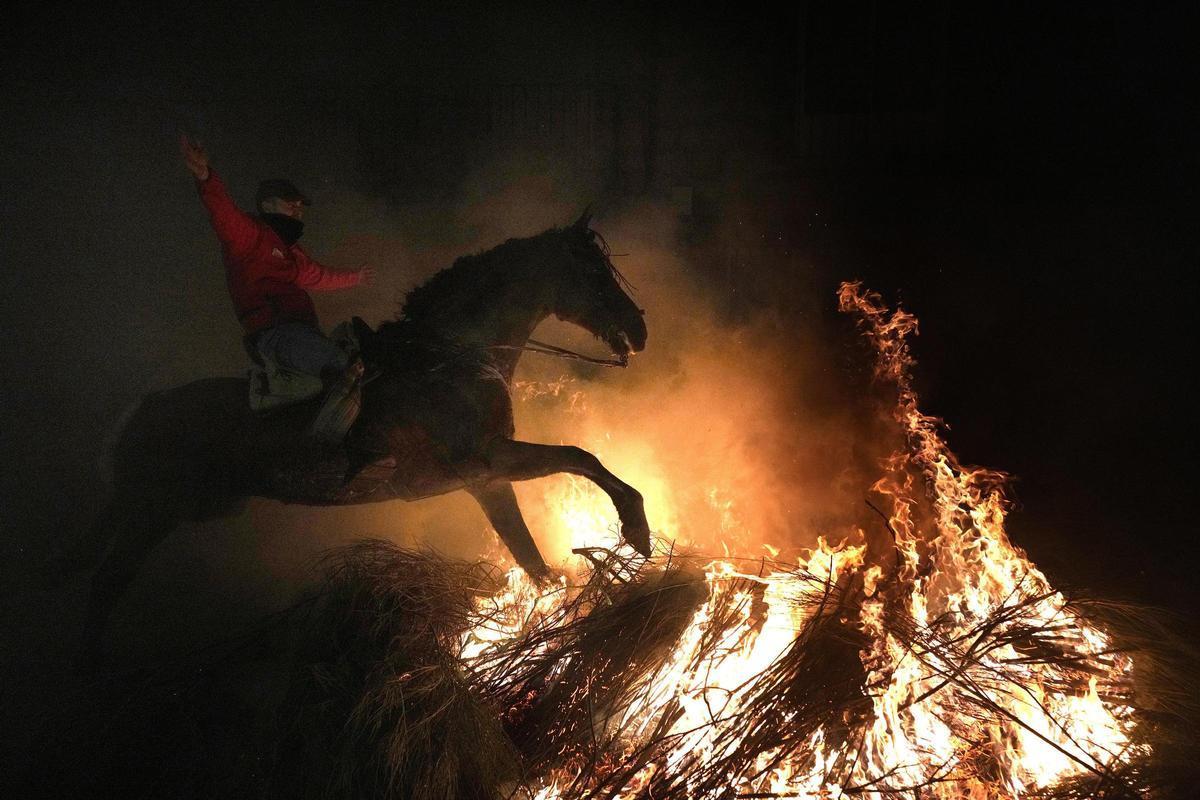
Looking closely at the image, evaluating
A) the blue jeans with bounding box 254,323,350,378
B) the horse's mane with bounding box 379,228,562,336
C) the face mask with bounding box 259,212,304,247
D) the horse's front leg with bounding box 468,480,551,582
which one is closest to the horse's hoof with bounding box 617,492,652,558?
the horse's front leg with bounding box 468,480,551,582

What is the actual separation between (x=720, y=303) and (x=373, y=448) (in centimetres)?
394

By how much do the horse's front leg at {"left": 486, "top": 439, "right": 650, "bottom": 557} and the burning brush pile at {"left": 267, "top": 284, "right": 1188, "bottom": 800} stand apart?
0.70 ft

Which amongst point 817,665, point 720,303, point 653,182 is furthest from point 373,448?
point 653,182

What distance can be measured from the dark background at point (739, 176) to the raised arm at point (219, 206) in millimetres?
2684

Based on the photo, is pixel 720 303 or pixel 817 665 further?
pixel 720 303

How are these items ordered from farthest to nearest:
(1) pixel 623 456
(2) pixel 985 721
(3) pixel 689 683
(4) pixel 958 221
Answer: (1) pixel 623 456 → (4) pixel 958 221 → (3) pixel 689 683 → (2) pixel 985 721

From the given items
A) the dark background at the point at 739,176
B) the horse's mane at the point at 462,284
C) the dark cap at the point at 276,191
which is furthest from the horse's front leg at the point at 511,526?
the dark background at the point at 739,176

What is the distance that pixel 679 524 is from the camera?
238 inches

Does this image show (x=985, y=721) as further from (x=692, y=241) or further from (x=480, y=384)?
(x=692, y=241)

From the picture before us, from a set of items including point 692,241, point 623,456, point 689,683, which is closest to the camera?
point 689,683

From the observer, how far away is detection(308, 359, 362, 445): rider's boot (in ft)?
13.0

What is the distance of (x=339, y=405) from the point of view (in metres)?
3.98

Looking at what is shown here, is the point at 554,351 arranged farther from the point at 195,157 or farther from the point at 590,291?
the point at 195,157

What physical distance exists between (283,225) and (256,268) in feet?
1.26
